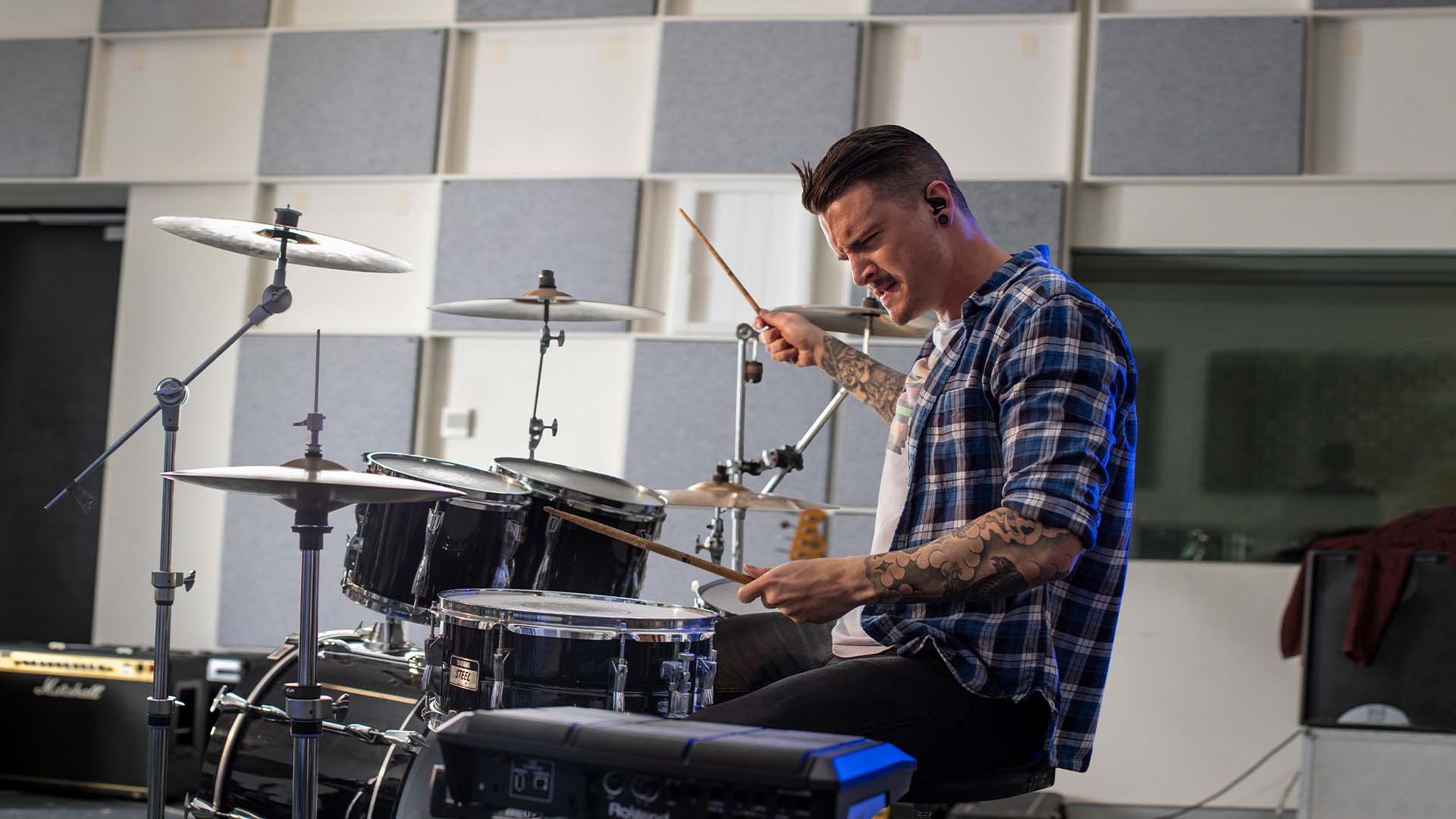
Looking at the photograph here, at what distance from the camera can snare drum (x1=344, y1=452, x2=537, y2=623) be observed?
8.41 feet

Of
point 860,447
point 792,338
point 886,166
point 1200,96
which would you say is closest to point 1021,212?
point 1200,96

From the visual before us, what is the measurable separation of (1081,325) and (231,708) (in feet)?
6.50

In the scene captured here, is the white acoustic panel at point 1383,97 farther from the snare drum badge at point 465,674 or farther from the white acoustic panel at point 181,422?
the white acoustic panel at point 181,422

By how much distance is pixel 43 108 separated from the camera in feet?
16.0

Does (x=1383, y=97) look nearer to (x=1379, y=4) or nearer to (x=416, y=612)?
(x=1379, y=4)

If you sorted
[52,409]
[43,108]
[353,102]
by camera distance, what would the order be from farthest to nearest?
[52,409]
[43,108]
[353,102]

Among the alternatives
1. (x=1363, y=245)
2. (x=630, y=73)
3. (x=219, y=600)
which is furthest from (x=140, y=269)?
(x=1363, y=245)

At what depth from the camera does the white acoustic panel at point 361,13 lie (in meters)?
4.68

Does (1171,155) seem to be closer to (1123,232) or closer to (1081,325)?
(1123,232)

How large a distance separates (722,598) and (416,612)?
65cm

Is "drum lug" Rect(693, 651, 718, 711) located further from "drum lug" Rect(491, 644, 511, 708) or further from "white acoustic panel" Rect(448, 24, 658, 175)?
"white acoustic panel" Rect(448, 24, 658, 175)

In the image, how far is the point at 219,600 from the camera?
4.61m

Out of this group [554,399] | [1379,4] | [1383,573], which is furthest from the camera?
[554,399]

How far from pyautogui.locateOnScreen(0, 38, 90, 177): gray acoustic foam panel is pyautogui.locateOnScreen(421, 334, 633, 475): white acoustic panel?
6.03 ft
